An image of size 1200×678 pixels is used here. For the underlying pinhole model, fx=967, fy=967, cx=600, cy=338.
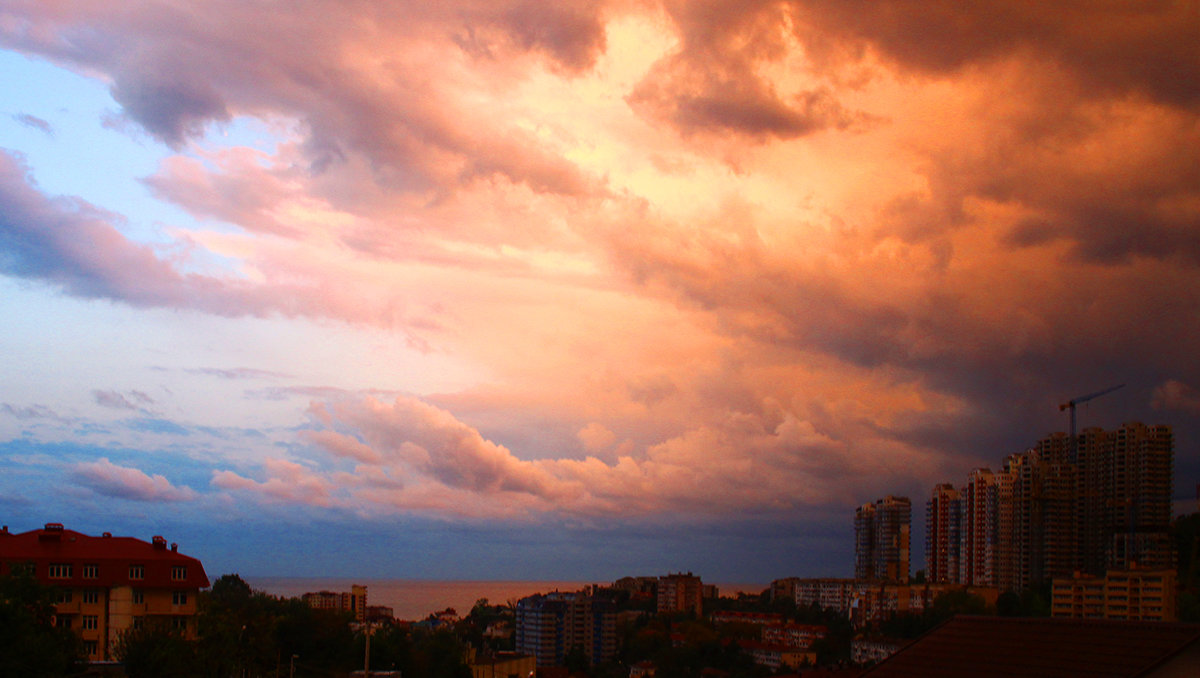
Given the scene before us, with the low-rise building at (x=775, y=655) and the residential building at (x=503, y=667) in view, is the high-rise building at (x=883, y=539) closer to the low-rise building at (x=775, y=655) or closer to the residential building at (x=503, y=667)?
the low-rise building at (x=775, y=655)

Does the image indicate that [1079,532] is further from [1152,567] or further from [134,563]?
[134,563]

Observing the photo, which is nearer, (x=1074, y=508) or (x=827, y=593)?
(x=1074, y=508)

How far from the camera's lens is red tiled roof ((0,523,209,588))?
30.9m

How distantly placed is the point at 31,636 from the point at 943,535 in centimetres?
8006

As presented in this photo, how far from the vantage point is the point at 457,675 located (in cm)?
4819

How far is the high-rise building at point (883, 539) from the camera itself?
3944 inches

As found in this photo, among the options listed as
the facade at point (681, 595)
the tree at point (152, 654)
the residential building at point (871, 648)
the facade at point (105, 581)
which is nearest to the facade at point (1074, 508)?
the residential building at point (871, 648)

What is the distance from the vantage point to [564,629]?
9125cm

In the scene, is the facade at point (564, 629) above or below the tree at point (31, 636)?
below

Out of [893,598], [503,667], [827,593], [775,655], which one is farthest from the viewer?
[827,593]

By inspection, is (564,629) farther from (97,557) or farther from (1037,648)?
(1037,648)

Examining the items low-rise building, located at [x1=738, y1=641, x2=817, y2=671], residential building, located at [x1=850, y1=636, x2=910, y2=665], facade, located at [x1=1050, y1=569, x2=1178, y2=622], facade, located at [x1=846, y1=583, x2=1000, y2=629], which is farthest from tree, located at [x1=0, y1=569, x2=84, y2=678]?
facade, located at [x1=846, y1=583, x2=1000, y2=629]

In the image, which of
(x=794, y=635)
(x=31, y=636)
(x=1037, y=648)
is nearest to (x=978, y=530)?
(x=794, y=635)

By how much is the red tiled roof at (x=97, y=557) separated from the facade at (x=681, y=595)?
89.4 metres
